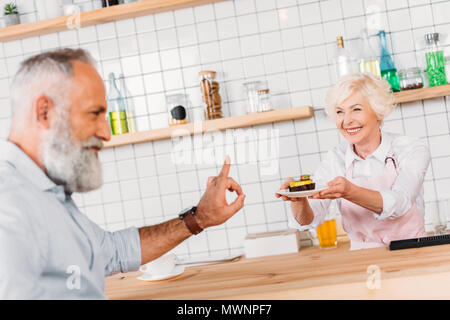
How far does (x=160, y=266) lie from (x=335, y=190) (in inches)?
10.8

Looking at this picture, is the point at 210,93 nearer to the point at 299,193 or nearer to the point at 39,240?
the point at 299,193

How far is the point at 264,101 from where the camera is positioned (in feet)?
1.86

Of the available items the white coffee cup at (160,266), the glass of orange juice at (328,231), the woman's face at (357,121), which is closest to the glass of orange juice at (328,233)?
the glass of orange juice at (328,231)

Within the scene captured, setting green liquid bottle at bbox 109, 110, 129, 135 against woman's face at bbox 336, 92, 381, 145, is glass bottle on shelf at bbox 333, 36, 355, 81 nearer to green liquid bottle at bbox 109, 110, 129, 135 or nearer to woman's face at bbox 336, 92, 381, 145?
woman's face at bbox 336, 92, 381, 145

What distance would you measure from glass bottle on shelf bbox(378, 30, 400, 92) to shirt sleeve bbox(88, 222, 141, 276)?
0.39 meters

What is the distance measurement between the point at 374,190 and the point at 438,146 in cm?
12

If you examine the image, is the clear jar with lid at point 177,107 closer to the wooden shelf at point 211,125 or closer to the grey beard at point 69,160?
the wooden shelf at point 211,125

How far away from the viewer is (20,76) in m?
0.41

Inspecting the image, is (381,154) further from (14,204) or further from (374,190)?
(14,204)

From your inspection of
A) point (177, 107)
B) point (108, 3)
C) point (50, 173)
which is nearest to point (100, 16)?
point (108, 3)

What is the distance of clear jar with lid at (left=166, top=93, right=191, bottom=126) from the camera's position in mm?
576

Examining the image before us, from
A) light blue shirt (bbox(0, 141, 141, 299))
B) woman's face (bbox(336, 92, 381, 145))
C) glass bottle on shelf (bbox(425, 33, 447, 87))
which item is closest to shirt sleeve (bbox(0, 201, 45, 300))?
light blue shirt (bbox(0, 141, 141, 299))

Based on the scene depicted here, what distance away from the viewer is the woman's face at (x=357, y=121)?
1.95 feet
